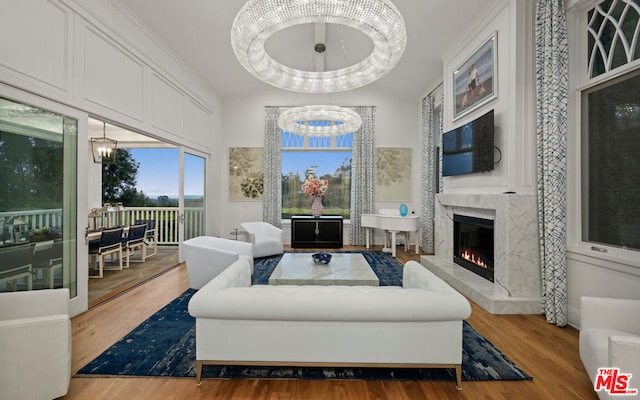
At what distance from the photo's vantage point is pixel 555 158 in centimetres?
279

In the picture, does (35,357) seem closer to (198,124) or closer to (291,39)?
(198,124)

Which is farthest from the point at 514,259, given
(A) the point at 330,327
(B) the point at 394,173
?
(B) the point at 394,173

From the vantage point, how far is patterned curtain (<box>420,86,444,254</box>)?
6.09 meters

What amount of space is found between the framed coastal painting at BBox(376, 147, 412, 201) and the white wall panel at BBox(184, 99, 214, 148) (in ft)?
13.2

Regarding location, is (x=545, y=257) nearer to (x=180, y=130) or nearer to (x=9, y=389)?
(x=9, y=389)

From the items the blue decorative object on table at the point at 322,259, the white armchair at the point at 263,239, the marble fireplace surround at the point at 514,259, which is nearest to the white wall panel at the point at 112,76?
the white armchair at the point at 263,239

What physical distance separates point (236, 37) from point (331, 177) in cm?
507

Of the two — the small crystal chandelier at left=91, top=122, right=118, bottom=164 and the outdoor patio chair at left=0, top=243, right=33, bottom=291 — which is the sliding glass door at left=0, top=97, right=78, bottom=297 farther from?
the small crystal chandelier at left=91, top=122, right=118, bottom=164

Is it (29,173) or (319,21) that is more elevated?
(319,21)

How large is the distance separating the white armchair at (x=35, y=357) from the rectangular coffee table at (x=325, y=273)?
1.62 m

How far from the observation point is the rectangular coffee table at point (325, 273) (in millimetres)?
2881

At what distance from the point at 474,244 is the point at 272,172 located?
15.4 feet

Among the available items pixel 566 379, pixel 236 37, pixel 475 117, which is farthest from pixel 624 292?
pixel 236 37

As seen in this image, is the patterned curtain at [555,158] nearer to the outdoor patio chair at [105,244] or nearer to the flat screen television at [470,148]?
the flat screen television at [470,148]
